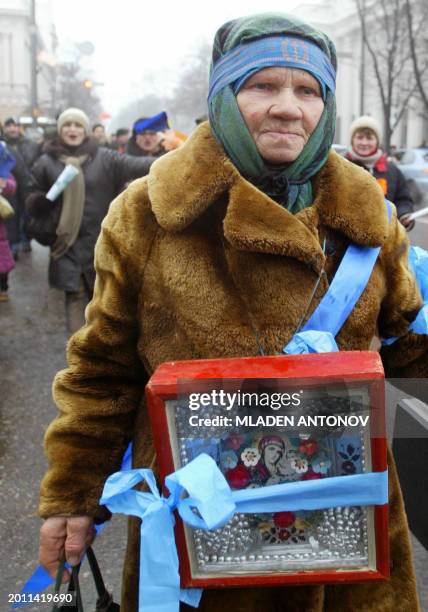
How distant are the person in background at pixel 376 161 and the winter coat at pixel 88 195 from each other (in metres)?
1.79

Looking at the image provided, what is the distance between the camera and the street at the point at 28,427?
3.04 metres

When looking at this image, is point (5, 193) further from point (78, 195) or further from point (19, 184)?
point (78, 195)

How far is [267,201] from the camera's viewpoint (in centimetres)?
145

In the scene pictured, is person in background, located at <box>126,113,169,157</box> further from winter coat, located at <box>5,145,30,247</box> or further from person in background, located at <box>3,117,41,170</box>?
person in background, located at <box>3,117,41,170</box>

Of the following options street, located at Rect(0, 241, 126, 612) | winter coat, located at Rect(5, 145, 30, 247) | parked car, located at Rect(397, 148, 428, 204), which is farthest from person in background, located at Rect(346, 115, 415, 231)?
winter coat, located at Rect(5, 145, 30, 247)

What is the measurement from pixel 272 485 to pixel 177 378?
24 cm

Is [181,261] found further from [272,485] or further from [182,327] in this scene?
[272,485]

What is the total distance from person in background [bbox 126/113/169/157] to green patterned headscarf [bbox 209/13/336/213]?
227 inches

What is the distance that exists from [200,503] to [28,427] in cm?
360

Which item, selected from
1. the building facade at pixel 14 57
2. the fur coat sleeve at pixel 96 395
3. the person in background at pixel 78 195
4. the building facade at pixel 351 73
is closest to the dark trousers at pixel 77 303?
the person in background at pixel 78 195

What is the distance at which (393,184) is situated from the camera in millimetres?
5895

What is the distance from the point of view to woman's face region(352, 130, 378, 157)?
563 cm

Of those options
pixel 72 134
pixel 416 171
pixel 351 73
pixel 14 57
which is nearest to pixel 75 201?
pixel 72 134

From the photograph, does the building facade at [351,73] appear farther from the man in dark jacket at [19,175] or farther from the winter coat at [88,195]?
the winter coat at [88,195]
